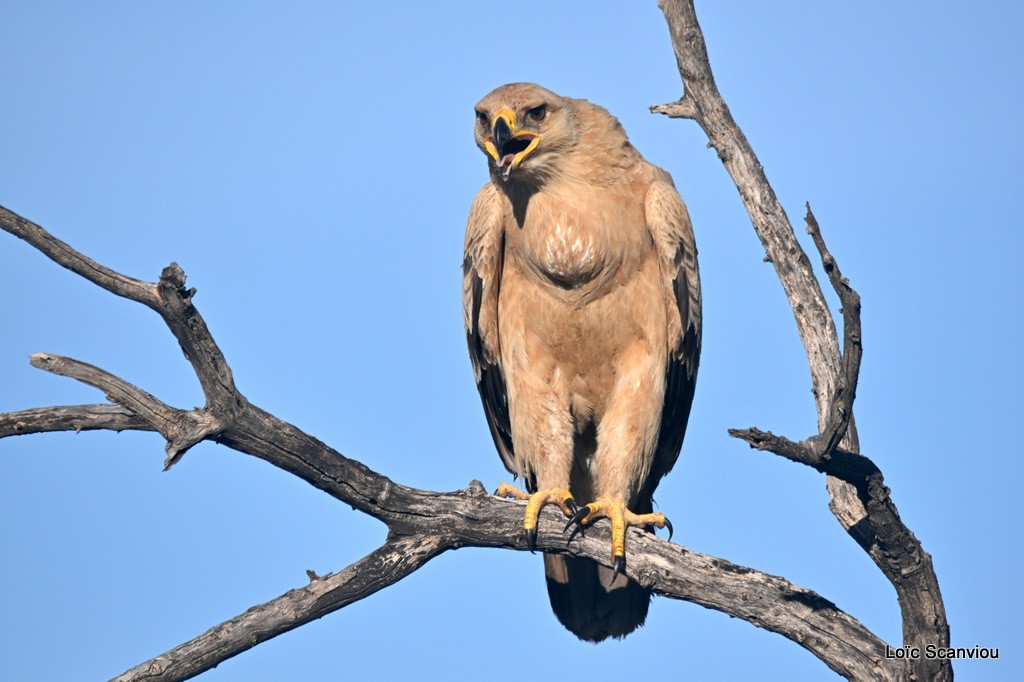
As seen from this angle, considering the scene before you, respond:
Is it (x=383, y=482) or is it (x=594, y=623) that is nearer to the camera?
(x=383, y=482)

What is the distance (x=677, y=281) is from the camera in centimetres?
667

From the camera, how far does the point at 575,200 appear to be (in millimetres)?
6484

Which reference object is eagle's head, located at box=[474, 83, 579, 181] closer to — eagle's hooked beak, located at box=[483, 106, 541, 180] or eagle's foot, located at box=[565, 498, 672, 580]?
eagle's hooked beak, located at box=[483, 106, 541, 180]

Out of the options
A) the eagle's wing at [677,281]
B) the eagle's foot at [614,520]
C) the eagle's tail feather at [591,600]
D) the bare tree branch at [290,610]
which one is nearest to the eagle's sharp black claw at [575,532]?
the eagle's foot at [614,520]

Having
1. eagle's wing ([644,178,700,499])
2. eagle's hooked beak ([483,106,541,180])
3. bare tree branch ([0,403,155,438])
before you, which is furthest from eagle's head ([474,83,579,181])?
bare tree branch ([0,403,155,438])

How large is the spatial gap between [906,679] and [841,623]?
0.38m

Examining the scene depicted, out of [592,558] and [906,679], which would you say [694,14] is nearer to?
[592,558]

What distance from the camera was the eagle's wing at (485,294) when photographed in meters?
6.78

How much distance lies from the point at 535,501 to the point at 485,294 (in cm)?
147

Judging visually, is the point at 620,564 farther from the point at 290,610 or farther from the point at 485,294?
the point at 485,294

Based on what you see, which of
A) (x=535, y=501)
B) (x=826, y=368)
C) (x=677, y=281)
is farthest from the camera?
(x=677, y=281)

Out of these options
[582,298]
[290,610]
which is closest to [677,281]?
[582,298]

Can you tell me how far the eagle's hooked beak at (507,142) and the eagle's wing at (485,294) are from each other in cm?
44

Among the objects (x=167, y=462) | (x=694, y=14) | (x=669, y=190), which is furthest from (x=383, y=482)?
(x=694, y=14)
